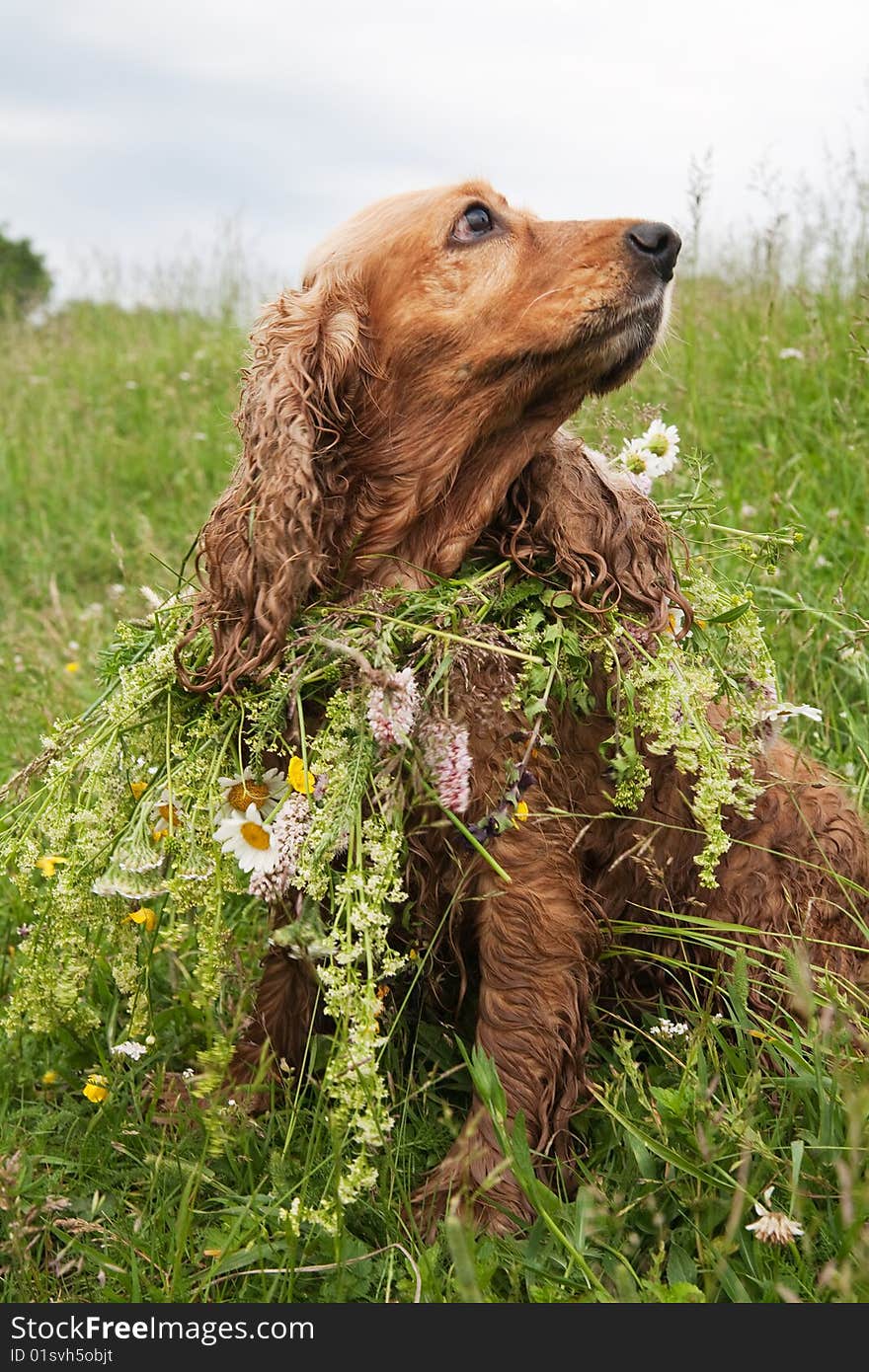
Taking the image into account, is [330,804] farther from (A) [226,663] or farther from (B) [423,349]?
(B) [423,349]

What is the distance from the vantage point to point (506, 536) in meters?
2.42

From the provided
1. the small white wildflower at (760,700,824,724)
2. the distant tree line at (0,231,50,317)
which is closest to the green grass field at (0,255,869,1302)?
the small white wildflower at (760,700,824,724)

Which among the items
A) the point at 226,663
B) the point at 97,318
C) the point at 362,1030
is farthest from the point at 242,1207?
the point at 97,318

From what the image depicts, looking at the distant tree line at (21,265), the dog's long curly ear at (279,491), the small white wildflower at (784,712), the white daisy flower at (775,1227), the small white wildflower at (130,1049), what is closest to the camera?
the white daisy flower at (775,1227)

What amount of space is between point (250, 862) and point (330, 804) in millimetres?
182

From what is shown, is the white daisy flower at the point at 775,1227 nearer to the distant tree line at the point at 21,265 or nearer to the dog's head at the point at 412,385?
the dog's head at the point at 412,385

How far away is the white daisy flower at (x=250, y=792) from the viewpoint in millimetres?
2088

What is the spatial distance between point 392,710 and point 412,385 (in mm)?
875

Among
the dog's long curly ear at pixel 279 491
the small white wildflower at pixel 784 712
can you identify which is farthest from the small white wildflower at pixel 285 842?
the small white wildflower at pixel 784 712

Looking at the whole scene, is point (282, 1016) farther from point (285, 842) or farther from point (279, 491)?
point (279, 491)

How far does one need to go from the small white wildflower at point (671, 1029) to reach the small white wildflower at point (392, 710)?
861 mm

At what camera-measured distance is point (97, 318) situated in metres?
8.09

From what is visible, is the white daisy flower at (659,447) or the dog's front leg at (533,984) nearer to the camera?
the dog's front leg at (533,984)

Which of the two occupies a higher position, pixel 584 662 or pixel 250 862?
pixel 584 662
